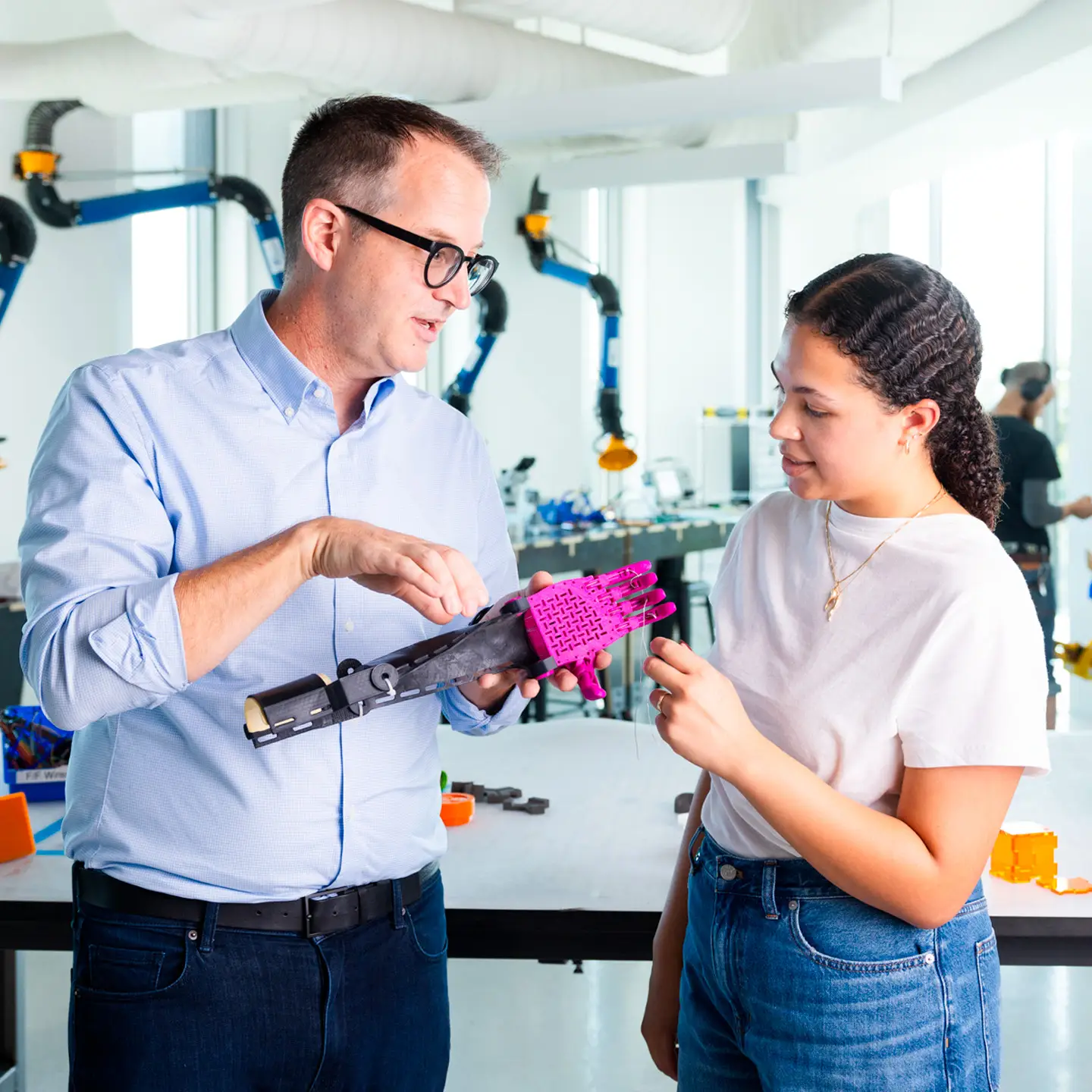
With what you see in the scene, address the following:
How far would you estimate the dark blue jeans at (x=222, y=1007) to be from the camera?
1.20 metres

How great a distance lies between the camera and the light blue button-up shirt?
1145 mm

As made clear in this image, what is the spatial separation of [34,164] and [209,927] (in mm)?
4409

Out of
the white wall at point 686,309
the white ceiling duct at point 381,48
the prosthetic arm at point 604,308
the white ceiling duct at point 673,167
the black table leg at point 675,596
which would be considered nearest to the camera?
the white ceiling duct at point 381,48

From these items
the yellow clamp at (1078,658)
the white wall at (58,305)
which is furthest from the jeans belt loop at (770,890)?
the white wall at (58,305)

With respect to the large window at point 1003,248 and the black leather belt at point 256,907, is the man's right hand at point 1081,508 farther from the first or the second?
the black leather belt at point 256,907

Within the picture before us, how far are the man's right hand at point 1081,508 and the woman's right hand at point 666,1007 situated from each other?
4.02 m

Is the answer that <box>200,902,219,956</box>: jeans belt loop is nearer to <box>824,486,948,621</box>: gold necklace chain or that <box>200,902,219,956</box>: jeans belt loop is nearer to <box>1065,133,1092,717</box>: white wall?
<box>824,486,948,621</box>: gold necklace chain

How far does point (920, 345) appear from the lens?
121cm

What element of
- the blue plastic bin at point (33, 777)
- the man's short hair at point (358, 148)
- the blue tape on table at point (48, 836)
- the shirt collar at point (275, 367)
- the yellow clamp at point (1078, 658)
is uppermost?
the man's short hair at point (358, 148)

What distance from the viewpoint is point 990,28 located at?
17.0 feet

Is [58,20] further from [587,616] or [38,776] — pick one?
[587,616]

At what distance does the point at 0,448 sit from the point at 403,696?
4.30 m

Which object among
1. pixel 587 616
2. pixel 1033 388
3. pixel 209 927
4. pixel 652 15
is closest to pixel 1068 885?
pixel 587 616

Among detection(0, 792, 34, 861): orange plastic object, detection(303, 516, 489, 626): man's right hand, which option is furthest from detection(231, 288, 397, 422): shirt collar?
detection(0, 792, 34, 861): orange plastic object
